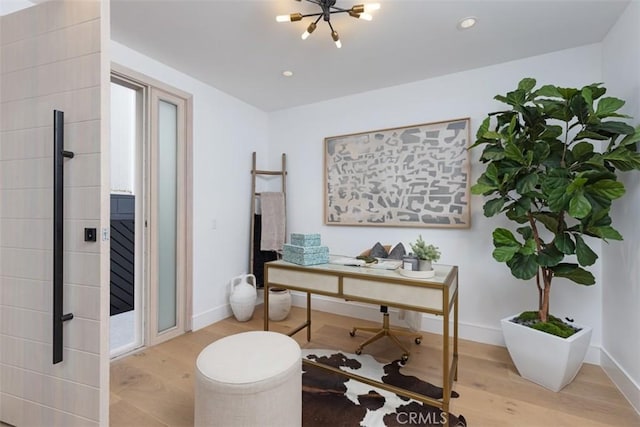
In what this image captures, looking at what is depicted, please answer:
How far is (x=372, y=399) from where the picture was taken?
1844mm

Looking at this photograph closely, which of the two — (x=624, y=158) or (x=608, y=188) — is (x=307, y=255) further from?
(x=624, y=158)

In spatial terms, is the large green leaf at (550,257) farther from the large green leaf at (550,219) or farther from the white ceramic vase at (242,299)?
the white ceramic vase at (242,299)

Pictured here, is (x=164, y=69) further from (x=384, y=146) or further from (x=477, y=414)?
(x=477, y=414)

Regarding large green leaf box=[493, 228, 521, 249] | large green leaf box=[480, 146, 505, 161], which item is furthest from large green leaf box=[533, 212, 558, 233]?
large green leaf box=[480, 146, 505, 161]

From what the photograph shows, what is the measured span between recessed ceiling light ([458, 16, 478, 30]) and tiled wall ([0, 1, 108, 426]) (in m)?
2.19

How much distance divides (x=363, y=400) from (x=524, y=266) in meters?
1.41

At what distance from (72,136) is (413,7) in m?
2.13

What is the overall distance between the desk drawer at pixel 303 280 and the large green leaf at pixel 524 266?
1.25 meters

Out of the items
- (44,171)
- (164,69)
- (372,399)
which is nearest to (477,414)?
(372,399)

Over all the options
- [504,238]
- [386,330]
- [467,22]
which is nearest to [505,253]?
[504,238]

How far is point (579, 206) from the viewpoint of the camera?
5.60 feet

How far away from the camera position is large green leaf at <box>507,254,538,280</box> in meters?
1.95

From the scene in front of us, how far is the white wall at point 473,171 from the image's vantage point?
7.76 ft

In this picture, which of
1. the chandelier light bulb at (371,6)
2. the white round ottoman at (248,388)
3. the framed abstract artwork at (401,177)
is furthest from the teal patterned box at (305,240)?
the chandelier light bulb at (371,6)
